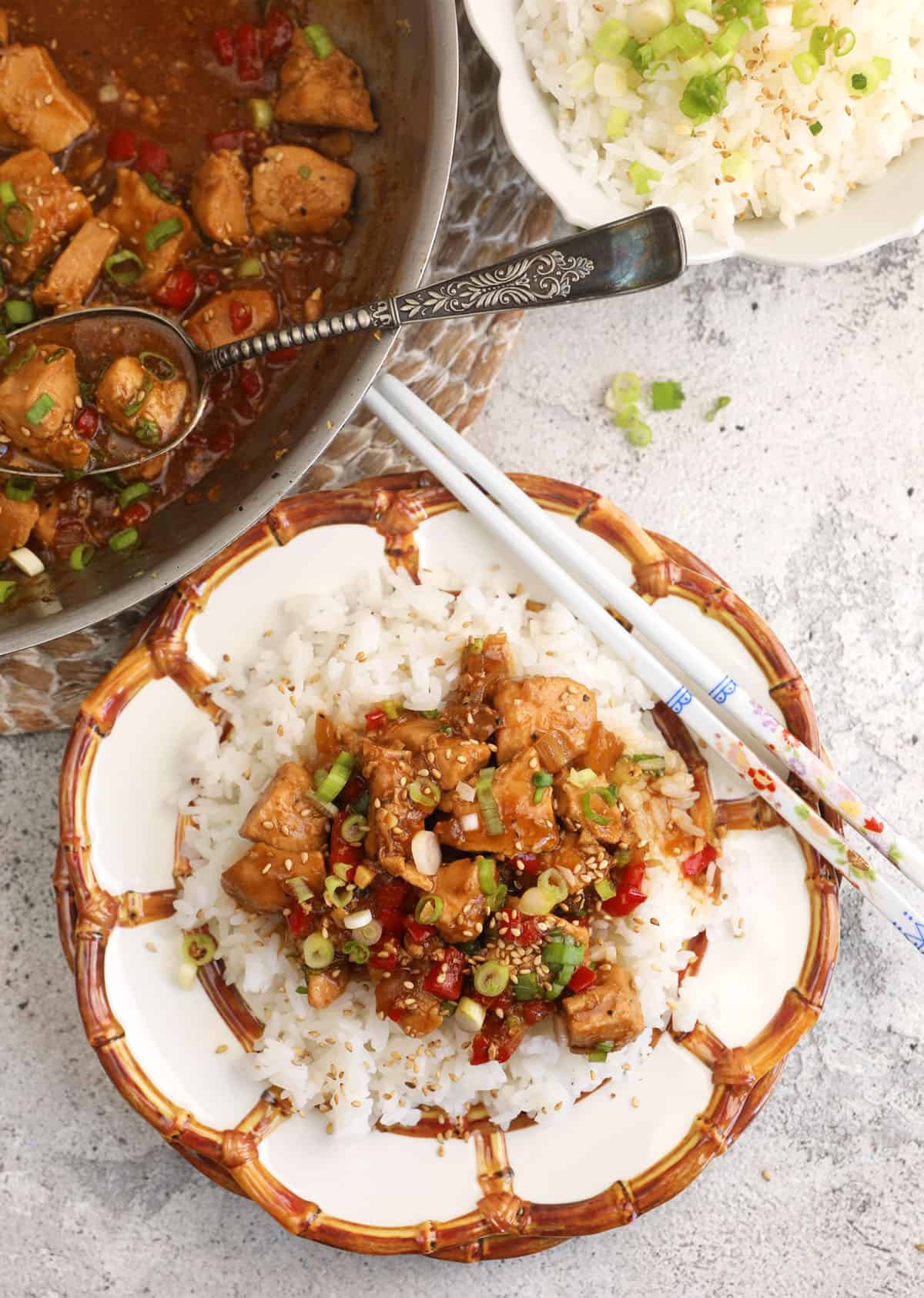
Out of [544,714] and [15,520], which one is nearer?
[15,520]

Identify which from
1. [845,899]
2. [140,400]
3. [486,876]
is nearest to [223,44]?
[140,400]

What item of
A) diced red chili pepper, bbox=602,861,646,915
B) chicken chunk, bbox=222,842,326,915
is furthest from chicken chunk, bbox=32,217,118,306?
diced red chili pepper, bbox=602,861,646,915

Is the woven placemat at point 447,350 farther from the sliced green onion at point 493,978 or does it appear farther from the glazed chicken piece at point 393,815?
the sliced green onion at point 493,978

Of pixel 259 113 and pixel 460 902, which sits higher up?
pixel 259 113

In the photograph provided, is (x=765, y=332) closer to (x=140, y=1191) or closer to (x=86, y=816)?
(x=86, y=816)

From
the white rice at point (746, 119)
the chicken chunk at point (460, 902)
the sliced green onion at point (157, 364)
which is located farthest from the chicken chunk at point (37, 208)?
the chicken chunk at point (460, 902)

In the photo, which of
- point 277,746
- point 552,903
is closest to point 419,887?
point 552,903

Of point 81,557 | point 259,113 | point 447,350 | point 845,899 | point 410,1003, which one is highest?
point 259,113

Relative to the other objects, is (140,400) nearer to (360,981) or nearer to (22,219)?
(22,219)
